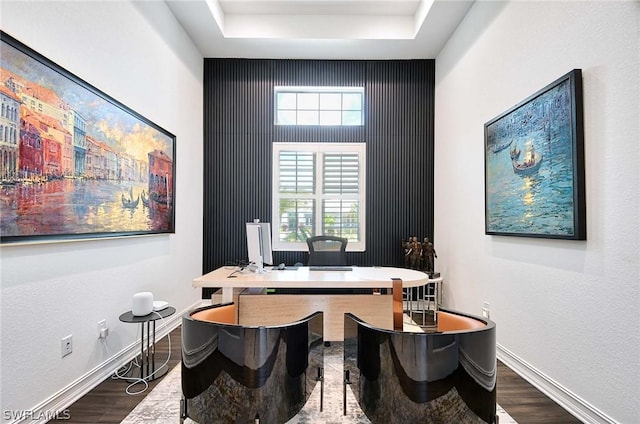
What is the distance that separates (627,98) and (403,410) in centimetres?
199

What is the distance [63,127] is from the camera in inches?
85.8

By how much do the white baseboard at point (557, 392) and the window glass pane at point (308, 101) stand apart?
12.6 ft

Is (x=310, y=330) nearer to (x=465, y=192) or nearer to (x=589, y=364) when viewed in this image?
(x=589, y=364)

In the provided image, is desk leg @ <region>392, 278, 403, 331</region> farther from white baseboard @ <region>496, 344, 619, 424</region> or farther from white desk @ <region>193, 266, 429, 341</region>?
white baseboard @ <region>496, 344, 619, 424</region>

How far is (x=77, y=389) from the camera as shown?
2287 mm

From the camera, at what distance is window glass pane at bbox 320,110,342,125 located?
501cm

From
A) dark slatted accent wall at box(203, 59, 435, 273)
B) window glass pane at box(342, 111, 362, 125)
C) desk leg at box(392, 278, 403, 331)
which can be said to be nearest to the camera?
desk leg at box(392, 278, 403, 331)

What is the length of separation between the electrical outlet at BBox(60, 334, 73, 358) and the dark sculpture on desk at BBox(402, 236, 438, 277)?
139 inches

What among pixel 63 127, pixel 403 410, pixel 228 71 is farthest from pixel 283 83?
pixel 403 410

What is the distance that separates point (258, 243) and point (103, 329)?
1.29m

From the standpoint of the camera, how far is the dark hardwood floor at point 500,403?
2084mm

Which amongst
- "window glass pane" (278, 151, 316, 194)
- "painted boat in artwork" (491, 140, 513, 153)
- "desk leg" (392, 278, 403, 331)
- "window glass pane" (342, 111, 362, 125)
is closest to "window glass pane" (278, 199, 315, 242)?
"window glass pane" (278, 151, 316, 194)

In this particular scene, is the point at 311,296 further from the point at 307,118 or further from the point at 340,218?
the point at 307,118

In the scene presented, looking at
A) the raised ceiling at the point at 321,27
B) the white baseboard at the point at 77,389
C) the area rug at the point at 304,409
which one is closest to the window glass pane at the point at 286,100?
the raised ceiling at the point at 321,27
